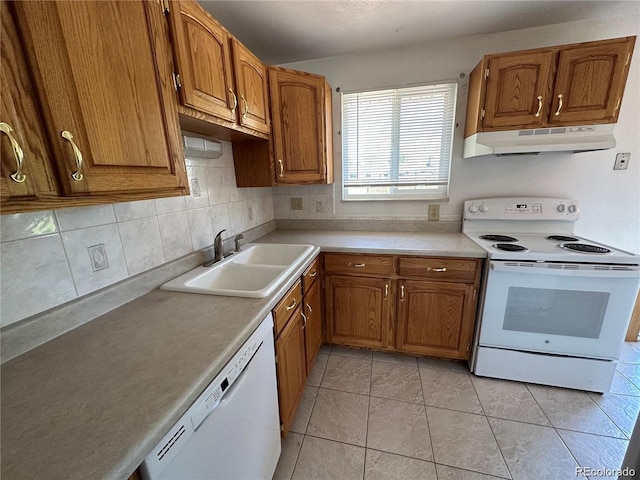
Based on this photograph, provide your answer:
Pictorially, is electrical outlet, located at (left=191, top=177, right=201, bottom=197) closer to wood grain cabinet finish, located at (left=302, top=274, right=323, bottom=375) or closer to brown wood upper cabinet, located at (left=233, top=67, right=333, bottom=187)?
brown wood upper cabinet, located at (left=233, top=67, right=333, bottom=187)

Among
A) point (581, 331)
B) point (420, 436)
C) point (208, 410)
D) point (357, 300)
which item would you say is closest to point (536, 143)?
point (581, 331)

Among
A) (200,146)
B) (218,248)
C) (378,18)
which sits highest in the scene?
(378,18)

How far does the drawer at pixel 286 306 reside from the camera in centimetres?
114

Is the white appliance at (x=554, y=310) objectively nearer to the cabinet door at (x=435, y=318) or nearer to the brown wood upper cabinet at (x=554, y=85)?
the cabinet door at (x=435, y=318)

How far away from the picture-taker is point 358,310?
1923mm

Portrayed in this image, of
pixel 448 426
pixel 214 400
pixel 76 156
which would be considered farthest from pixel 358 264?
pixel 76 156

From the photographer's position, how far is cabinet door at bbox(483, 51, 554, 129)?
154 cm

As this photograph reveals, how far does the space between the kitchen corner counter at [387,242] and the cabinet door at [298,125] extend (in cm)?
46

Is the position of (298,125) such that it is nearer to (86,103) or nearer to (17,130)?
(86,103)

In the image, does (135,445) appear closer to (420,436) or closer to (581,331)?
(420,436)

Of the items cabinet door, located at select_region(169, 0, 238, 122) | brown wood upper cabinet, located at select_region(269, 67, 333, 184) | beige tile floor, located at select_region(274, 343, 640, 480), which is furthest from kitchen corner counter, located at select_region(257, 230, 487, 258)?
cabinet door, located at select_region(169, 0, 238, 122)

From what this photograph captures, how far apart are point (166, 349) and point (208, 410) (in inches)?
8.8

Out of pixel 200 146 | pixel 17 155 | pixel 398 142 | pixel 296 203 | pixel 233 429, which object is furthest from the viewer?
pixel 296 203

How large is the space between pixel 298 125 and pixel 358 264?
1.08 meters
